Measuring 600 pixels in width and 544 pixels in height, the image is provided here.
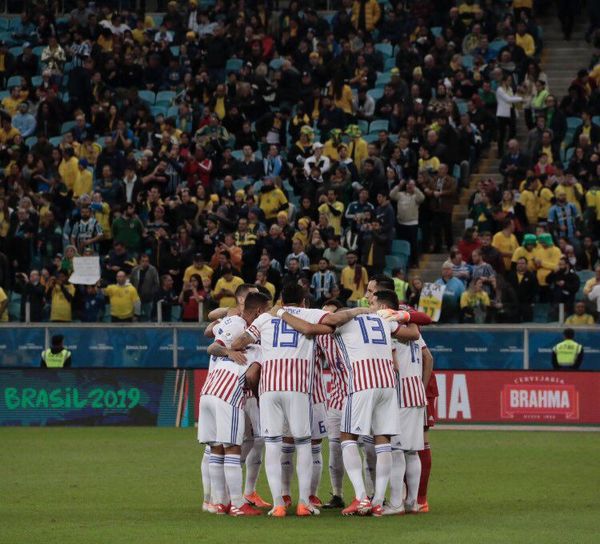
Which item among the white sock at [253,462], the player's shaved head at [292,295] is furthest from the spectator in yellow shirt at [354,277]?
the player's shaved head at [292,295]

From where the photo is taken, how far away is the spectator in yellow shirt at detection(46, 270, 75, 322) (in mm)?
27828

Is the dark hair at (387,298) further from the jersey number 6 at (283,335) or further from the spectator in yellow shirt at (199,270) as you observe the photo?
the spectator in yellow shirt at (199,270)

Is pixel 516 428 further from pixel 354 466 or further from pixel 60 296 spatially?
pixel 354 466

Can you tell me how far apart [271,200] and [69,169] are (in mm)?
5390

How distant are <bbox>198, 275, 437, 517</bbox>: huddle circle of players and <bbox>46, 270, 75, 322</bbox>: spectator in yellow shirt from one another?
13.9 m

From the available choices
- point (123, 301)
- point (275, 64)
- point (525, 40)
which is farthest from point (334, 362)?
point (275, 64)

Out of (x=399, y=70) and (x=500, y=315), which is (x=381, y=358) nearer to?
(x=500, y=315)

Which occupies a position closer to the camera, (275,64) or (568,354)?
(568,354)

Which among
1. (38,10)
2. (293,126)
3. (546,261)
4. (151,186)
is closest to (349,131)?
(293,126)

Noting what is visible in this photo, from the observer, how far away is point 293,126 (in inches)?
1308

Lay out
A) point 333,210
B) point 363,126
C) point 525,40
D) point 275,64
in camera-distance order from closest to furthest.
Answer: point 333,210
point 363,126
point 525,40
point 275,64

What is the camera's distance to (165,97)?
3631cm

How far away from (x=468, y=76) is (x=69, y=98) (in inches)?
411

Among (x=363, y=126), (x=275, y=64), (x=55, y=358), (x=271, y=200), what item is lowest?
(x=55, y=358)
